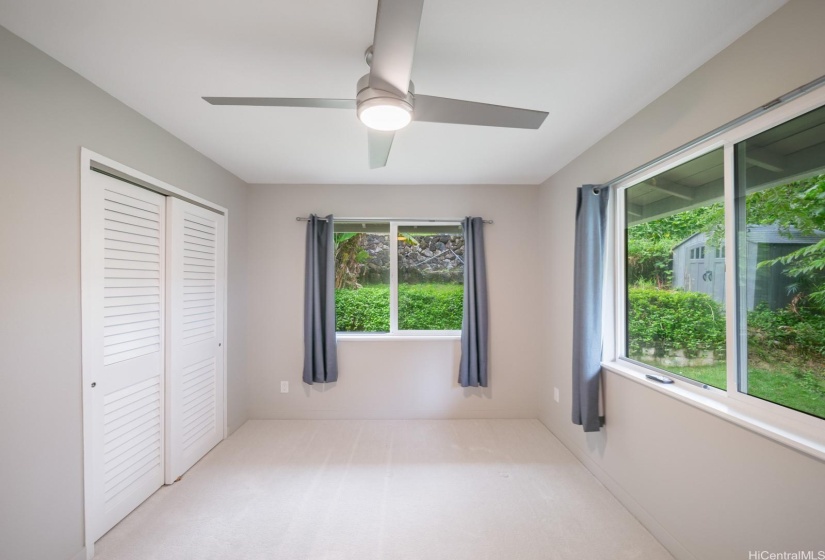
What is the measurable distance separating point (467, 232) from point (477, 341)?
3.48 feet

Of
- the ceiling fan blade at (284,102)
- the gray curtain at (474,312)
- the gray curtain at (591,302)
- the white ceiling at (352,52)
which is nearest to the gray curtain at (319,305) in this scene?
the white ceiling at (352,52)

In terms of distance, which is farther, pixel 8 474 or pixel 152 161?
pixel 152 161

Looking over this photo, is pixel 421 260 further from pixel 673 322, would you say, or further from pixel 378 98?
pixel 378 98

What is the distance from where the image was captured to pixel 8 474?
128cm

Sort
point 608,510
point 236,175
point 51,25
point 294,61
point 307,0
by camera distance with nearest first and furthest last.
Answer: point 307,0, point 51,25, point 294,61, point 608,510, point 236,175

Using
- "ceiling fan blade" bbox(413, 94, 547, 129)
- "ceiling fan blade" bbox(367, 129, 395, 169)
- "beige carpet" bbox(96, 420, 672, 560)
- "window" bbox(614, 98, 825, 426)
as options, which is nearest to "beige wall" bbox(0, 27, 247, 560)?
Answer: "beige carpet" bbox(96, 420, 672, 560)

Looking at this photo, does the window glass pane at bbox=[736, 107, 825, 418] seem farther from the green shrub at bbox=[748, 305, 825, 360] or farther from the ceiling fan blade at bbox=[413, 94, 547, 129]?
the ceiling fan blade at bbox=[413, 94, 547, 129]

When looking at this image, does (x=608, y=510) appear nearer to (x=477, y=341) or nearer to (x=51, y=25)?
(x=477, y=341)

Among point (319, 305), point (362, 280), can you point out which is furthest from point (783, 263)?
point (319, 305)

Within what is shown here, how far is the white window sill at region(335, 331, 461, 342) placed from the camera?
3.27 m

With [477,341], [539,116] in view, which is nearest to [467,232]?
[477,341]

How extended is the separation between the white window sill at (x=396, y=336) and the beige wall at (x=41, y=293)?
77.6 inches

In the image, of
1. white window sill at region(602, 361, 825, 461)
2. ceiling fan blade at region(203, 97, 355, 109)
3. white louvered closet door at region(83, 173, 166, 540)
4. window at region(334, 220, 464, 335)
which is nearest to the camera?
white window sill at region(602, 361, 825, 461)

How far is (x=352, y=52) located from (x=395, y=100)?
42 cm
